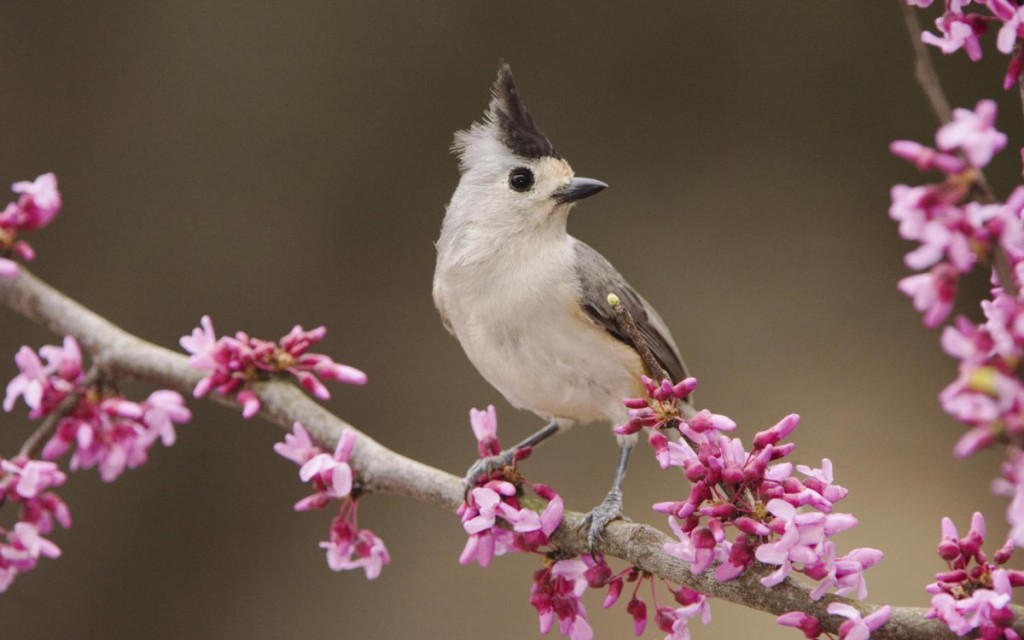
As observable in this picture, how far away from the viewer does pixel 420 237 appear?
2.68 m

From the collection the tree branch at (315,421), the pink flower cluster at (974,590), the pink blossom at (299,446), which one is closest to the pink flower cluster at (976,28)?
the pink flower cluster at (974,590)

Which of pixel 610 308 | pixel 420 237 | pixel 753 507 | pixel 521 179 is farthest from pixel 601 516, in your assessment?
pixel 420 237

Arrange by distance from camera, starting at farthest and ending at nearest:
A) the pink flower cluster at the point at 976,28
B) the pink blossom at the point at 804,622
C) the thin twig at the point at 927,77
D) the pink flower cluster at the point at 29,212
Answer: the pink flower cluster at the point at 29,212 < the pink blossom at the point at 804,622 < the pink flower cluster at the point at 976,28 < the thin twig at the point at 927,77

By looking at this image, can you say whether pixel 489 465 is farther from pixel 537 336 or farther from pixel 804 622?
pixel 804 622

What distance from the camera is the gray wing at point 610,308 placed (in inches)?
57.8

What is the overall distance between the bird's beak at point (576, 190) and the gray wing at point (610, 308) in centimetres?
10

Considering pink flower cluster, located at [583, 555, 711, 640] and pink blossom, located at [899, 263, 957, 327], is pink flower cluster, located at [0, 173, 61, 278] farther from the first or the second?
pink blossom, located at [899, 263, 957, 327]

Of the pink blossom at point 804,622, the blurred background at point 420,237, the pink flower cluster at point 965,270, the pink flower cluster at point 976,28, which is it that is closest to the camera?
the pink flower cluster at point 965,270

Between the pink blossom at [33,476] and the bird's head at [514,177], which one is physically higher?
the bird's head at [514,177]

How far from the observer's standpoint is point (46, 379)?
1124 millimetres

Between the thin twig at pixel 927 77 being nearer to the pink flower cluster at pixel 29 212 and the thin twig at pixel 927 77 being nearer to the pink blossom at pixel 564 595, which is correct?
the pink blossom at pixel 564 595

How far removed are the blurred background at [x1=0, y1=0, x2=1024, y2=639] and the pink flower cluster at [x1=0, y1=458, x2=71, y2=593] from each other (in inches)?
58.5

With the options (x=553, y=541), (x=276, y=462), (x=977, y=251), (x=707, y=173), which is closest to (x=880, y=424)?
(x=707, y=173)

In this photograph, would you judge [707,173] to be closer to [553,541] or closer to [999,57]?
[999,57]
